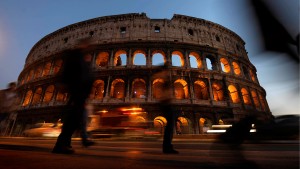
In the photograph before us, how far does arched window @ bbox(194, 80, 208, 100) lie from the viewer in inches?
704

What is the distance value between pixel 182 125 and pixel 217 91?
19.7 feet

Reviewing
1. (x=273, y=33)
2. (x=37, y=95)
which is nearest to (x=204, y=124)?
(x=273, y=33)

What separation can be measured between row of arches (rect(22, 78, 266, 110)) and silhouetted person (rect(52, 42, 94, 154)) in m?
13.2

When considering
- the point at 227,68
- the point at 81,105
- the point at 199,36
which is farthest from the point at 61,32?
the point at 81,105

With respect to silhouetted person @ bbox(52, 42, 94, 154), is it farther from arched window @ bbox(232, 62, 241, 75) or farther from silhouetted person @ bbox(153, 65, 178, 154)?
arched window @ bbox(232, 62, 241, 75)

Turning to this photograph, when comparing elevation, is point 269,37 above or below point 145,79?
below

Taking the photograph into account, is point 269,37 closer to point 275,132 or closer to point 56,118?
point 275,132

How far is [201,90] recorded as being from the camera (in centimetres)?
1856

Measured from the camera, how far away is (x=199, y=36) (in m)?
21.2

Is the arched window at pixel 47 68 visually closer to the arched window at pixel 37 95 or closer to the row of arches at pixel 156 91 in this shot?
the arched window at pixel 37 95

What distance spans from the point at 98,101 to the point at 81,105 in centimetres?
1401

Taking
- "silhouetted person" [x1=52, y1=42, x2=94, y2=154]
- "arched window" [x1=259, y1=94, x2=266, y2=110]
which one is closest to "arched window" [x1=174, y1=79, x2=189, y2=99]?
"arched window" [x1=259, y1=94, x2=266, y2=110]

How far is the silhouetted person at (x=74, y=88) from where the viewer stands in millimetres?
2619

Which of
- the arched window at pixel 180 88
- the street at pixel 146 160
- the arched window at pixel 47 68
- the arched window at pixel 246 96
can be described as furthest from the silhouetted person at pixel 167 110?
the arched window at pixel 47 68
